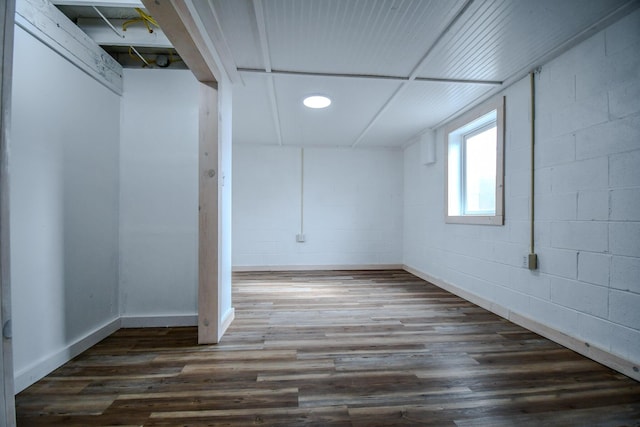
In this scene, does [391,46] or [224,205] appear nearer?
[391,46]

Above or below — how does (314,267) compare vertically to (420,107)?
below

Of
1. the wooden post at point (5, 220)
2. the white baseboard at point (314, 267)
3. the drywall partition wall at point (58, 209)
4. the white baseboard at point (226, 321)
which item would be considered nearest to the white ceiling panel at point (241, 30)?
the wooden post at point (5, 220)

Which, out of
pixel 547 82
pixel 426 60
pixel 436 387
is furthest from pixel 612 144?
pixel 436 387

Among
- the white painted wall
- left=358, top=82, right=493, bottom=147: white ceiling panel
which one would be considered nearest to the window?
left=358, top=82, right=493, bottom=147: white ceiling panel

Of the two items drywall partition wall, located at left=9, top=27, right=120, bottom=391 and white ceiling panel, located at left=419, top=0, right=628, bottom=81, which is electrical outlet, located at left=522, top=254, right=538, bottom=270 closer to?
white ceiling panel, located at left=419, top=0, right=628, bottom=81

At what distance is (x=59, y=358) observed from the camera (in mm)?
1693

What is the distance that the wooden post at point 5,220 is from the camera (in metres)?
0.93

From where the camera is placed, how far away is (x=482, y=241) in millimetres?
2889

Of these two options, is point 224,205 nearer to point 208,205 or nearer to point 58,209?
point 208,205

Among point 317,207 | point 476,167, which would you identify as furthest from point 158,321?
point 476,167

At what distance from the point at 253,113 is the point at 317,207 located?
2078 millimetres

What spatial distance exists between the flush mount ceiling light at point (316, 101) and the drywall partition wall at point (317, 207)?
189cm

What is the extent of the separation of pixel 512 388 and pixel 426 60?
225 cm

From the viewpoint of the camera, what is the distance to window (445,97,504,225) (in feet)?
8.67
